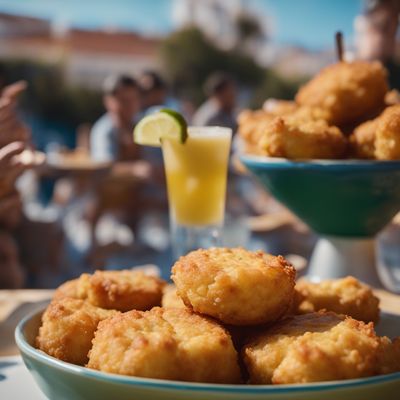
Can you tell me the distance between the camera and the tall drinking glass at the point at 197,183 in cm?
140

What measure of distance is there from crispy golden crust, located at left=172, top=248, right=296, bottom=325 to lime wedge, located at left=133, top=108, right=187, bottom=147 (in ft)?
1.99

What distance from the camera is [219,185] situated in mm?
1453

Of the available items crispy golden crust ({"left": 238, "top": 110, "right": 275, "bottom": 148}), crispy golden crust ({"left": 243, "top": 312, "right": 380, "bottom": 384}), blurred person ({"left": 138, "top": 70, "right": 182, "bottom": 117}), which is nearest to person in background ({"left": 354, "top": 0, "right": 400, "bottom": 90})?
crispy golden crust ({"left": 238, "top": 110, "right": 275, "bottom": 148})

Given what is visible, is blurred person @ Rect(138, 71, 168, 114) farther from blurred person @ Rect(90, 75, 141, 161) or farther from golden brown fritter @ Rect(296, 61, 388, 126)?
golden brown fritter @ Rect(296, 61, 388, 126)

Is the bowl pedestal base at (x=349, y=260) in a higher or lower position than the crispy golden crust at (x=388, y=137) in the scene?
lower

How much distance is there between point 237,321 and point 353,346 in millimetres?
148

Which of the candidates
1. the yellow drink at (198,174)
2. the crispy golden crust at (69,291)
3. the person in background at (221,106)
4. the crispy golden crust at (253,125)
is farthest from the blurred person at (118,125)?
the crispy golden crust at (69,291)

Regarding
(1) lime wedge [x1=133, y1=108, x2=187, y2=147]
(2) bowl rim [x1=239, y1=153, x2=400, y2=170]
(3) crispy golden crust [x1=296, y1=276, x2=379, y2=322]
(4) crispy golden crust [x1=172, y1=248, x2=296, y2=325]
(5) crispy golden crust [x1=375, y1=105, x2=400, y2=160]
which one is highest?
(1) lime wedge [x1=133, y1=108, x2=187, y2=147]

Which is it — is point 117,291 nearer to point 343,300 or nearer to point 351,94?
point 343,300

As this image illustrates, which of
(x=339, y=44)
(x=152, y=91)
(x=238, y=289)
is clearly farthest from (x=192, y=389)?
(x=152, y=91)

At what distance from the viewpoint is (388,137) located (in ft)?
3.95

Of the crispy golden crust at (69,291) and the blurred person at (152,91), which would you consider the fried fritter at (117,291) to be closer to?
the crispy golden crust at (69,291)

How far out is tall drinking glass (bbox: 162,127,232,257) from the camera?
4.59 ft

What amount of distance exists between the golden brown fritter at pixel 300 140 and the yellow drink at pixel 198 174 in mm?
161
